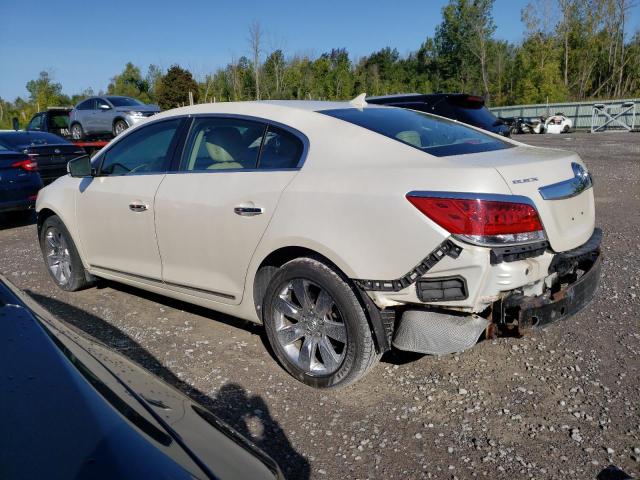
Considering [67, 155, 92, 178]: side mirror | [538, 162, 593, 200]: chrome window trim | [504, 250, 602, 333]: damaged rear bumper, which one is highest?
[67, 155, 92, 178]: side mirror

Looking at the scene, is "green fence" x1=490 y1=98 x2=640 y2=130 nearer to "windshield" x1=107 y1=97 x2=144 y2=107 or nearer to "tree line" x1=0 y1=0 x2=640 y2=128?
"tree line" x1=0 y1=0 x2=640 y2=128

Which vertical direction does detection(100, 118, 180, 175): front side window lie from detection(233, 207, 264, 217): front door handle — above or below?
above

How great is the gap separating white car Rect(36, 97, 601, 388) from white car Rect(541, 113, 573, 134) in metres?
32.5

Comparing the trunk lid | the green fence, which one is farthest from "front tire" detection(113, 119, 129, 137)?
the green fence

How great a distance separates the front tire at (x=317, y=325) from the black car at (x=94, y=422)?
4.15ft

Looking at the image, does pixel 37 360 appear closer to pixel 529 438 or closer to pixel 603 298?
pixel 529 438

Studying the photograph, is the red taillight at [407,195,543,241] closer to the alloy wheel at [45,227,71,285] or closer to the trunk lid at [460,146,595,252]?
the trunk lid at [460,146,595,252]

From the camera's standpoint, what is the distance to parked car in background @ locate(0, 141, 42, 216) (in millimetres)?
8930

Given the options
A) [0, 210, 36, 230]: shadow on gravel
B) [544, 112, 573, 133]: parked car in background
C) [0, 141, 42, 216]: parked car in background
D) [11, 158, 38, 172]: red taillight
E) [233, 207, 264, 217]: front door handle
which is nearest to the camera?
[233, 207, 264, 217]: front door handle

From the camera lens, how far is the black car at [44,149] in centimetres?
1197

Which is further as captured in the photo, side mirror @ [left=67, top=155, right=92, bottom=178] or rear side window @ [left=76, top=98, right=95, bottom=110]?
rear side window @ [left=76, top=98, right=95, bottom=110]

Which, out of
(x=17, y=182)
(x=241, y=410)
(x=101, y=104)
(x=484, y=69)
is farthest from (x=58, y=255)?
(x=484, y=69)

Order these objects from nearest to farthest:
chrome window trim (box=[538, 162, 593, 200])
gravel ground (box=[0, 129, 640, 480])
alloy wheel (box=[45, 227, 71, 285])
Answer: gravel ground (box=[0, 129, 640, 480]), chrome window trim (box=[538, 162, 593, 200]), alloy wheel (box=[45, 227, 71, 285])

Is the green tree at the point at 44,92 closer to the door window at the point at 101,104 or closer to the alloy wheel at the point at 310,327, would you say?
the door window at the point at 101,104
